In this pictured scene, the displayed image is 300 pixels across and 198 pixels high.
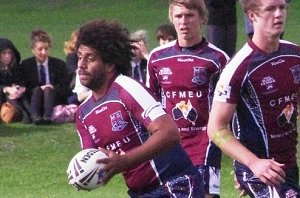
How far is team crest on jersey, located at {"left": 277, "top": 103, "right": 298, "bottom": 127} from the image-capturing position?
6.56m

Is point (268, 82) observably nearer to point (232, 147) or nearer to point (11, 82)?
point (232, 147)

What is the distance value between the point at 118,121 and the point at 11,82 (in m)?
8.48

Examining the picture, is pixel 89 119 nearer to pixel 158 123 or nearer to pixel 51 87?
pixel 158 123

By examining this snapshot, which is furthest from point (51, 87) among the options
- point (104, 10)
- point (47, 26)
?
point (104, 10)

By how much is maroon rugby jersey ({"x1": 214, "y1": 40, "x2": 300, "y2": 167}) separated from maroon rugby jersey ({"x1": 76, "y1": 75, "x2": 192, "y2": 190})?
45cm

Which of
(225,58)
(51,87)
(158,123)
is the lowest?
(51,87)

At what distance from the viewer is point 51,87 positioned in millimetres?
14461

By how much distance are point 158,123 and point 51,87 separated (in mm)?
8424

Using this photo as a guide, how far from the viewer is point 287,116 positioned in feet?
21.6

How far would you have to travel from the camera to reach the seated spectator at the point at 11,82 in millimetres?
14499

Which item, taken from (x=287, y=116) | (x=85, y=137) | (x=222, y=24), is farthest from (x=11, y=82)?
(x=287, y=116)

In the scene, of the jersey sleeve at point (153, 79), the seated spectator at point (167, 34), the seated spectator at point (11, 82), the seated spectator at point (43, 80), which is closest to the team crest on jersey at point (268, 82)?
the jersey sleeve at point (153, 79)

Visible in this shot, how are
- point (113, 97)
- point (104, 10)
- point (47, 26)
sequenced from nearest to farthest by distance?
1. point (113, 97)
2. point (47, 26)
3. point (104, 10)

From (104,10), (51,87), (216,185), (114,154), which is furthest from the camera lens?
(104,10)
